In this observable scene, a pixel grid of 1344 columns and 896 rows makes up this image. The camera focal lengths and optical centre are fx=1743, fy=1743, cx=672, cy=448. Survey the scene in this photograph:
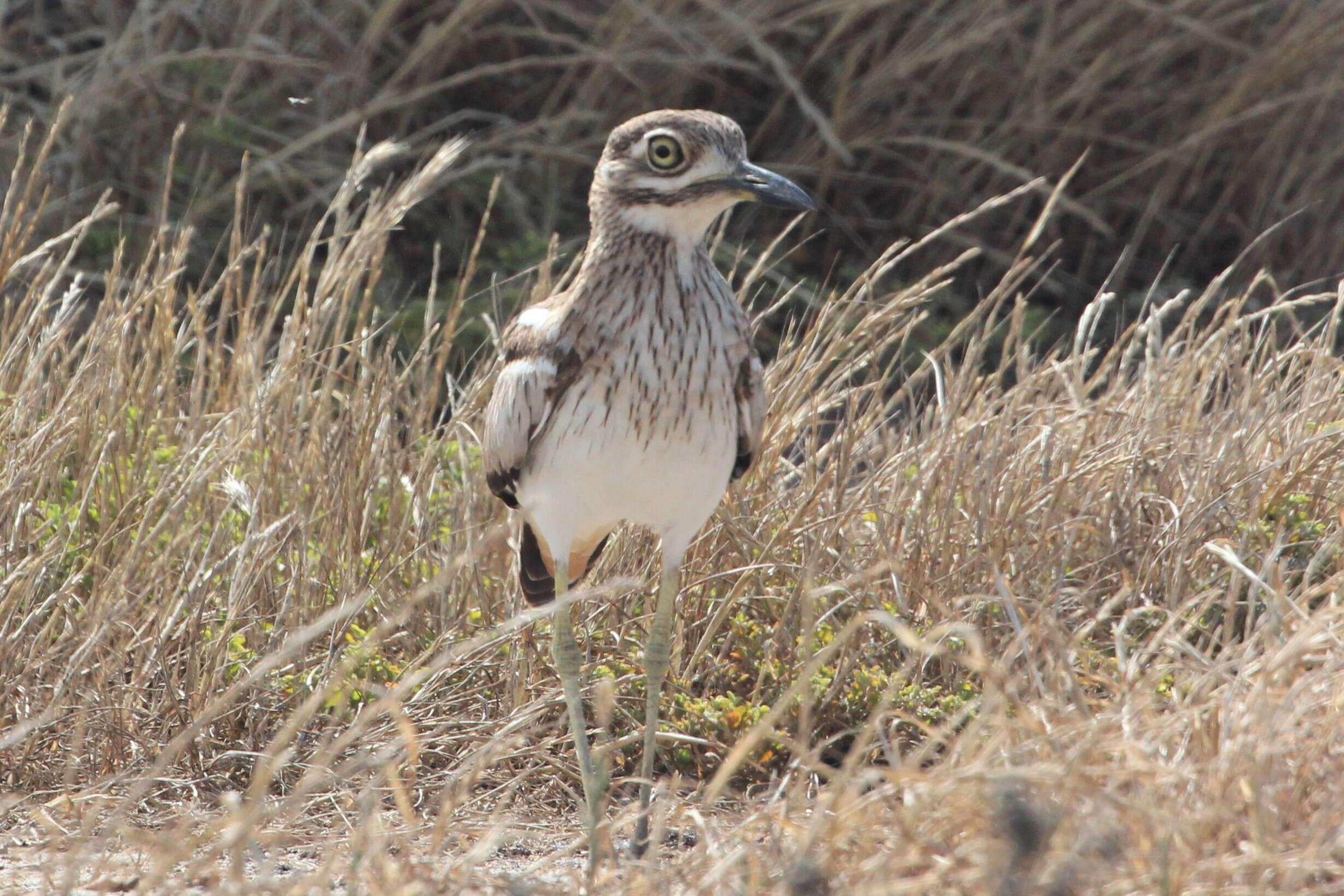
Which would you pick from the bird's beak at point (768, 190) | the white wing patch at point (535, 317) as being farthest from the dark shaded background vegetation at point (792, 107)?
the bird's beak at point (768, 190)

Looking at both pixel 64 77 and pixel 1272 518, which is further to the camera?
pixel 64 77

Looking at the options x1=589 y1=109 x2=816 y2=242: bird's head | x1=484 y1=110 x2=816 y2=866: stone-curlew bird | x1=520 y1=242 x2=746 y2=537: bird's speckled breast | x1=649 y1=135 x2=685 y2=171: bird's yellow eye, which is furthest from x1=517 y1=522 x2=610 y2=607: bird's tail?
x1=649 y1=135 x2=685 y2=171: bird's yellow eye

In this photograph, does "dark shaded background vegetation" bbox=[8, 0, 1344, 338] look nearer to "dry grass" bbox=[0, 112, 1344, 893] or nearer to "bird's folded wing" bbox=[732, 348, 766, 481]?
"dry grass" bbox=[0, 112, 1344, 893]

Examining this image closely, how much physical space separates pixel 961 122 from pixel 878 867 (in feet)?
15.2

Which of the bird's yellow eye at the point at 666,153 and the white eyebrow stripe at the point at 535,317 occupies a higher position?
the bird's yellow eye at the point at 666,153

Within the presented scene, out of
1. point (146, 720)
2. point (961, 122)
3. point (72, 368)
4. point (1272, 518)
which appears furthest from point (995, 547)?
point (961, 122)

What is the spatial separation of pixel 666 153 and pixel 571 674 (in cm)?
109

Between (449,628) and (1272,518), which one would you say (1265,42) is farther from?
(449,628)

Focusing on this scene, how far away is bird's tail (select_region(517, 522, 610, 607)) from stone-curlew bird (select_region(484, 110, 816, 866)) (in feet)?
1.10

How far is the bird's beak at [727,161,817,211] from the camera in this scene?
328cm

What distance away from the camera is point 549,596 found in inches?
155

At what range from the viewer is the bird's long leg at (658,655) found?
11.7ft

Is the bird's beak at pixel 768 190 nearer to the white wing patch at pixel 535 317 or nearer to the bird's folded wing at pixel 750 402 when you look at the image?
the bird's folded wing at pixel 750 402

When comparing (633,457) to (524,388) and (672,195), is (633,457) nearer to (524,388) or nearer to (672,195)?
(524,388)
